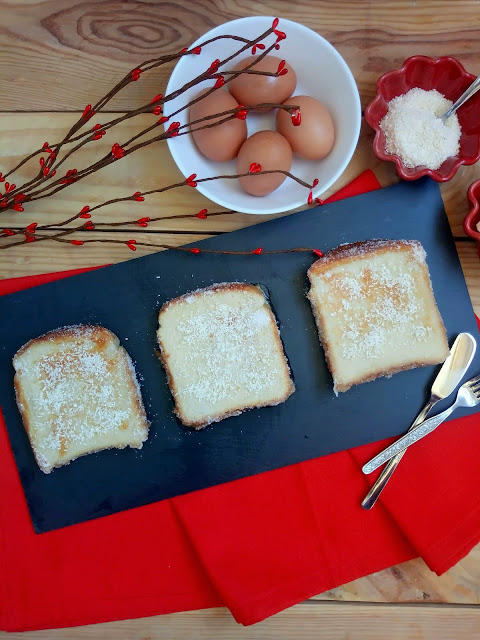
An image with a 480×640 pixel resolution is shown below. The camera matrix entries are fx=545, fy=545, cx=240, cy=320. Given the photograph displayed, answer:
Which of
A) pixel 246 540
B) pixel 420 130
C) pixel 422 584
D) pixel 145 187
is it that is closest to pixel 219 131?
pixel 145 187

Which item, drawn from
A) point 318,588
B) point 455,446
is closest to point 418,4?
point 455,446

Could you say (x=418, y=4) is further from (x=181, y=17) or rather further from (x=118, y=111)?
(x=118, y=111)

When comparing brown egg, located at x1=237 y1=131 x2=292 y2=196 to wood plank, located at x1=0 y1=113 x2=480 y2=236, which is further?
wood plank, located at x1=0 y1=113 x2=480 y2=236

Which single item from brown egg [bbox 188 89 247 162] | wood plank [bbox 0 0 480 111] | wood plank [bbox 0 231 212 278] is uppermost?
wood plank [bbox 0 0 480 111]

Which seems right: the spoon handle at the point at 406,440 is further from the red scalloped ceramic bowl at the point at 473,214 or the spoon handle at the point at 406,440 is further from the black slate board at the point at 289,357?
the red scalloped ceramic bowl at the point at 473,214

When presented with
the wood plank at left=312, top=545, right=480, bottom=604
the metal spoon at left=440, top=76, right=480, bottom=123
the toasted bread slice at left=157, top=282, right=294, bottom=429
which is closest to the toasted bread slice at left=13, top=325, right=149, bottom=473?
the toasted bread slice at left=157, top=282, right=294, bottom=429

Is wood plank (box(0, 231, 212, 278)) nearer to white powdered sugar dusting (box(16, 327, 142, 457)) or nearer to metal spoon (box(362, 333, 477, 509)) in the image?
white powdered sugar dusting (box(16, 327, 142, 457))
